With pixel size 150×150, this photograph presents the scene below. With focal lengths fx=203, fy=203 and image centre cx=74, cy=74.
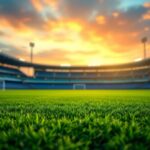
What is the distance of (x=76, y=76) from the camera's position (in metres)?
93.0

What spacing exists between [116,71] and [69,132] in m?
87.4

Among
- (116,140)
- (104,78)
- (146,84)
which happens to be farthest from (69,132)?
(104,78)

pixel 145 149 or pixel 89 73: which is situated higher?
pixel 89 73

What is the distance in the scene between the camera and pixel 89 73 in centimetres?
9325

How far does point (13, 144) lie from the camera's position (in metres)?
2.91

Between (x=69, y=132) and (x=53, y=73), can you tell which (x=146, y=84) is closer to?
(x=53, y=73)

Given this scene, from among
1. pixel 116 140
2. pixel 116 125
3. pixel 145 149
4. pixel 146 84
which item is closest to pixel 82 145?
pixel 116 140

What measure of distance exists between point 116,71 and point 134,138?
8755 cm

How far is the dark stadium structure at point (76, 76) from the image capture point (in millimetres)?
78688

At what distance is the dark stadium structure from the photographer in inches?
3098

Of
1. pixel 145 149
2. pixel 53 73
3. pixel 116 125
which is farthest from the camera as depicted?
pixel 53 73

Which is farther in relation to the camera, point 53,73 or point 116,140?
point 53,73

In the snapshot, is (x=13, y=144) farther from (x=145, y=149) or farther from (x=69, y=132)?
(x=145, y=149)

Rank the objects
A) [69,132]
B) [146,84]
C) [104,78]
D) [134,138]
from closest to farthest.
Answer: [134,138], [69,132], [146,84], [104,78]
